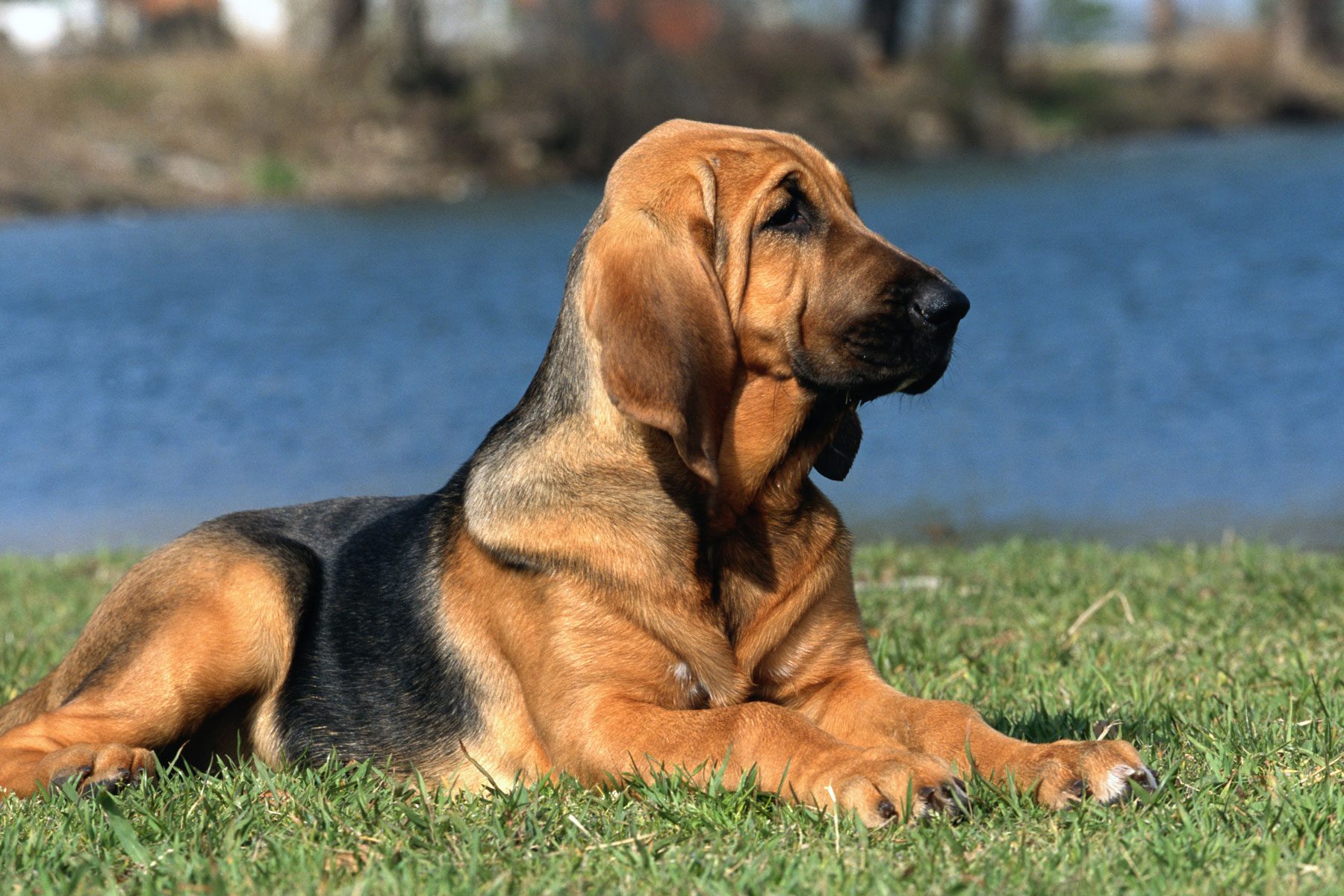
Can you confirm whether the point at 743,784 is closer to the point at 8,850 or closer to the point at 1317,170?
the point at 8,850

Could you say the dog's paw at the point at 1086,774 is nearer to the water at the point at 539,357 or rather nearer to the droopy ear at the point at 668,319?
the droopy ear at the point at 668,319

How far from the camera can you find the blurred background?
41.8 ft

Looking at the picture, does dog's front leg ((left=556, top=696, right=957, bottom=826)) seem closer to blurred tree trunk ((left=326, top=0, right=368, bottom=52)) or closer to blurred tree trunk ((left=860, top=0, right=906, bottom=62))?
blurred tree trunk ((left=326, top=0, right=368, bottom=52))

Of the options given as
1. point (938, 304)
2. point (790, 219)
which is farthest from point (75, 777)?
point (938, 304)

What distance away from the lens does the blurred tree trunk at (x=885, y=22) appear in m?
44.2

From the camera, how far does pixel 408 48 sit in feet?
115

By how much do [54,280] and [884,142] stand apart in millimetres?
23383

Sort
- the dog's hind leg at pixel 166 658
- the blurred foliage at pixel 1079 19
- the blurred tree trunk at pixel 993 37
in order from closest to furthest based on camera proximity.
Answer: the dog's hind leg at pixel 166 658
the blurred tree trunk at pixel 993 37
the blurred foliage at pixel 1079 19

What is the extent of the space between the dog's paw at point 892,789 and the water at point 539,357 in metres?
3.05

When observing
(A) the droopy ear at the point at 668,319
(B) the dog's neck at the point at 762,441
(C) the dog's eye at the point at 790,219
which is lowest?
(B) the dog's neck at the point at 762,441

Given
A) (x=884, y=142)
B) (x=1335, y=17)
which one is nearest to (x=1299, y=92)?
(x=1335, y=17)

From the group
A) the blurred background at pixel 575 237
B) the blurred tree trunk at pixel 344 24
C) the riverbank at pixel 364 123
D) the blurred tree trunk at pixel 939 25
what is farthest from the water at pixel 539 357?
the blurred tree trunk at pixel 939 25

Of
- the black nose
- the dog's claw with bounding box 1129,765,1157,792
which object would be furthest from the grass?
the black nose

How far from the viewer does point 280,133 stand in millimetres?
33938
